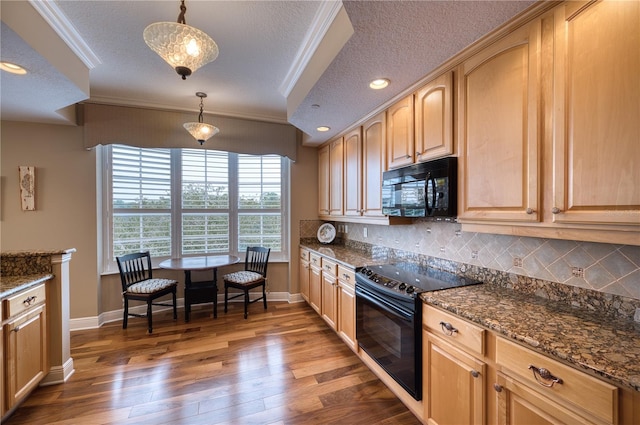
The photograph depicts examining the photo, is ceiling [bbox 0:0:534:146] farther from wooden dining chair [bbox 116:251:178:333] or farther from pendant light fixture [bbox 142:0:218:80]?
wooden dining chair [bbox 116:251:178:333]

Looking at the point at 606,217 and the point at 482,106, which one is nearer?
the point at 606,217

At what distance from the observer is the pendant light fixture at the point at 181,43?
1.34 m

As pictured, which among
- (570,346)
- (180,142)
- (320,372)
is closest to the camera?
(570,346)

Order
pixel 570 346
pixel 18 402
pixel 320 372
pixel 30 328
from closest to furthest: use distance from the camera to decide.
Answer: pixel 570 346, pixel 18 402, pixel 30 328, pixel 320 372

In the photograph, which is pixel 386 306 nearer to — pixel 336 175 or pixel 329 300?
pixel 329 300

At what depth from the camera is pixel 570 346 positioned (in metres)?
1.00

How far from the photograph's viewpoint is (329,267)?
297 centimetres

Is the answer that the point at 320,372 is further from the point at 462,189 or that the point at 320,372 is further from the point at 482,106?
the point at 482,106

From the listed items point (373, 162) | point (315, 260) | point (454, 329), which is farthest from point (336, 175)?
point (454, 329)

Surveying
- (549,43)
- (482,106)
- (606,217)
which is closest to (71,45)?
(482,106)

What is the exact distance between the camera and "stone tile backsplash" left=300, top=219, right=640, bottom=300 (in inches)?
50.2

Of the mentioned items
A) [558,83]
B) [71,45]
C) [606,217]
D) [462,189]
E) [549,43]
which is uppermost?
[71,45]

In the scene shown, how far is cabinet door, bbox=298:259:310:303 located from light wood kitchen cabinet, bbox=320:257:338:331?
23.4 inches

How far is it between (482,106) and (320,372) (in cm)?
236
